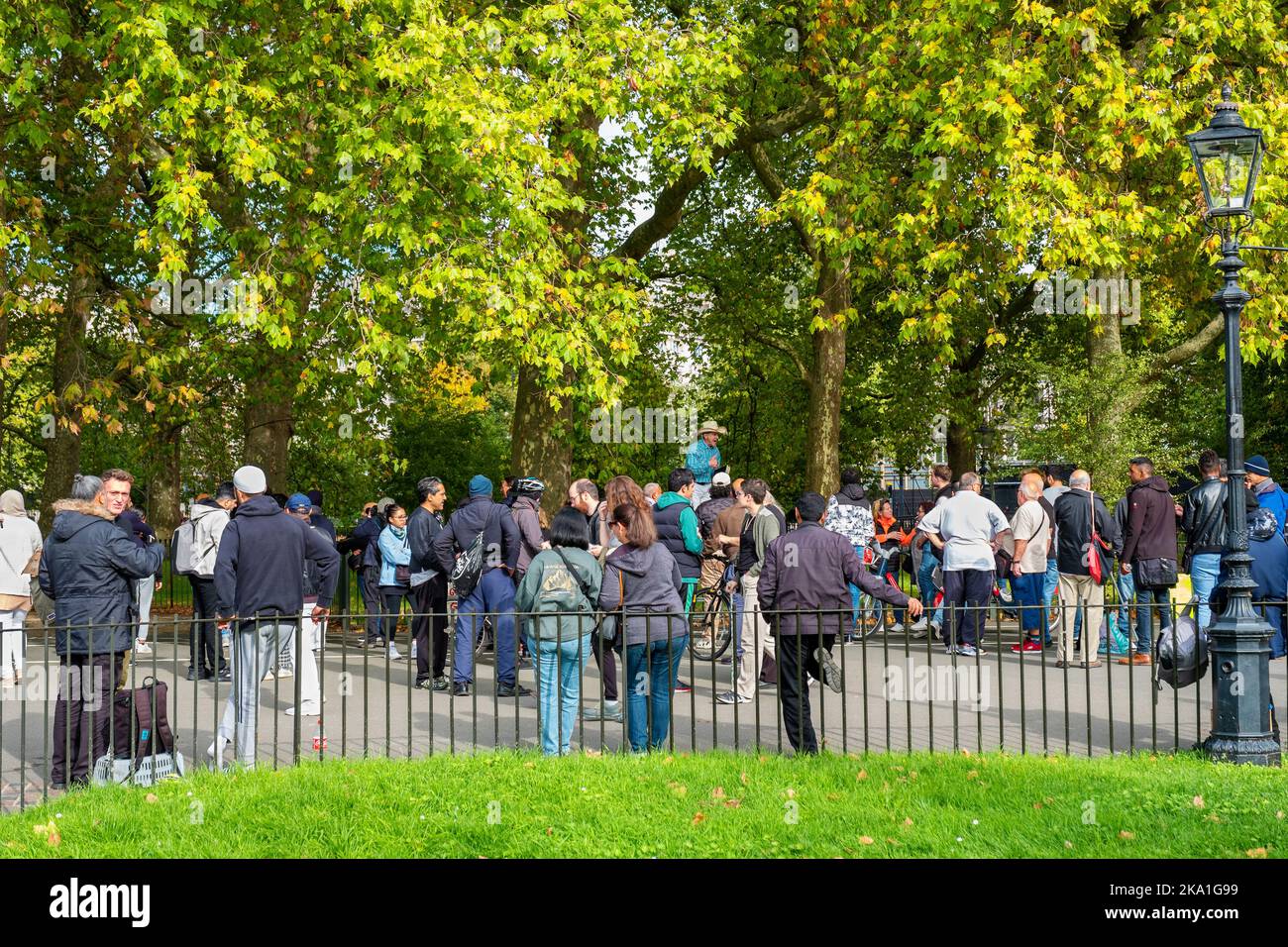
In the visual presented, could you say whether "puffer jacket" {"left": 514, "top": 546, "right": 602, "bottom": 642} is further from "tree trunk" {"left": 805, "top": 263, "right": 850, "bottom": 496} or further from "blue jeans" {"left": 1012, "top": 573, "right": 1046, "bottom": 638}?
"tree trunk" {"left": 805, "top": 263, "right": 850, "bottom": 496}

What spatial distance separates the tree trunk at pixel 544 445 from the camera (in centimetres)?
1853

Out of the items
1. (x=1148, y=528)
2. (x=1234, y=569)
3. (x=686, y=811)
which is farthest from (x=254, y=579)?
(x=1148, y=528)

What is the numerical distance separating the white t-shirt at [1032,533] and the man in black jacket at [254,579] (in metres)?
8.01

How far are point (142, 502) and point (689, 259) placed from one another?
2051cm

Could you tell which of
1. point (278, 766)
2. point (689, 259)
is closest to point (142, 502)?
point (689, 259)

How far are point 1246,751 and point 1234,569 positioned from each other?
45.7 inches

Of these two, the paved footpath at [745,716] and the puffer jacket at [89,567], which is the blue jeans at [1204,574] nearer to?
the paved footpath at [745,716]

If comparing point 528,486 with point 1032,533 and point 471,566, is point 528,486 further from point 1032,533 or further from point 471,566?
point 1032,533

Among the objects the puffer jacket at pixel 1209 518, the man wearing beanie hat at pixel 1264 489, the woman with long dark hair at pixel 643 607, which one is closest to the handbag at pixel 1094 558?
the puffer jacket at pixel 1209 518

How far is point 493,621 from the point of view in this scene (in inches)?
480

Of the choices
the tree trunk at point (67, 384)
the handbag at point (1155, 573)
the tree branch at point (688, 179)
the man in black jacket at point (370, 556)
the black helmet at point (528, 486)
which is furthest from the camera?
the tree branch at point (688, 179)

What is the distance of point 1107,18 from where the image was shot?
55.9 feet
